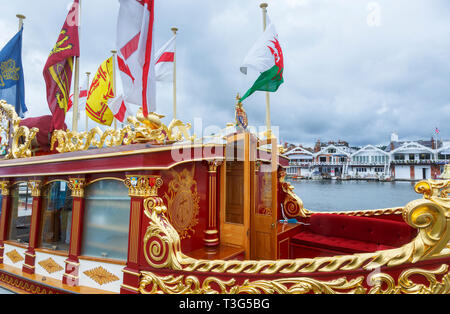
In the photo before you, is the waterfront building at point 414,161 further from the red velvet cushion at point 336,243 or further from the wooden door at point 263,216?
the wooden door at point 263,216

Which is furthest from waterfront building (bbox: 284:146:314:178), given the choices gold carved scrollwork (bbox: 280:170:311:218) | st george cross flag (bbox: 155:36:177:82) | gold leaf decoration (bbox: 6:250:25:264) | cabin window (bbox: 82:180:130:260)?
cabin window (bbox: 82:180:130:260)

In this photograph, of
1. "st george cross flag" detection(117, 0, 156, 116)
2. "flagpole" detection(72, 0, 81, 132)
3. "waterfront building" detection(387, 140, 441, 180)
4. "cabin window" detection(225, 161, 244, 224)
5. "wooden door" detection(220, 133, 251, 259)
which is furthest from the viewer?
"waterfront building" detection(387, 140, 441, 180)

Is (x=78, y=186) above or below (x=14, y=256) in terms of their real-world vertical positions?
above

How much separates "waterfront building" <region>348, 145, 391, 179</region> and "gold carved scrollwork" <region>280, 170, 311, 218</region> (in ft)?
153

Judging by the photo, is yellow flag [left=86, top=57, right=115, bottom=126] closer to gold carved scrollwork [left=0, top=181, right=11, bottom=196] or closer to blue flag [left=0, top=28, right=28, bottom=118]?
blue flag [left=0, top=28, right=28, bottom=118]

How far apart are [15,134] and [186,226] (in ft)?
14.3

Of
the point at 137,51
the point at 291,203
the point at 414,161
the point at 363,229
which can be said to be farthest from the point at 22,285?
the point at 414,161

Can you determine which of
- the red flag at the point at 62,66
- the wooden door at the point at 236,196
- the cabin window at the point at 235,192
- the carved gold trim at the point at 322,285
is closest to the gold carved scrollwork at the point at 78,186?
the carved gold trim at the point at 322,285

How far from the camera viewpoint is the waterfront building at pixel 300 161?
5264cm

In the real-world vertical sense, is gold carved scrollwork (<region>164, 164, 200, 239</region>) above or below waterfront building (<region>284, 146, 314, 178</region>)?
below

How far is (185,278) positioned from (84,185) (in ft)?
6.97

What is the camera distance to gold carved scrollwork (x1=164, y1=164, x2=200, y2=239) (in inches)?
148

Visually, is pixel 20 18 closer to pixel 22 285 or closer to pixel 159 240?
pixel 22 285

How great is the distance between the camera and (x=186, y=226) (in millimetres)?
4082
